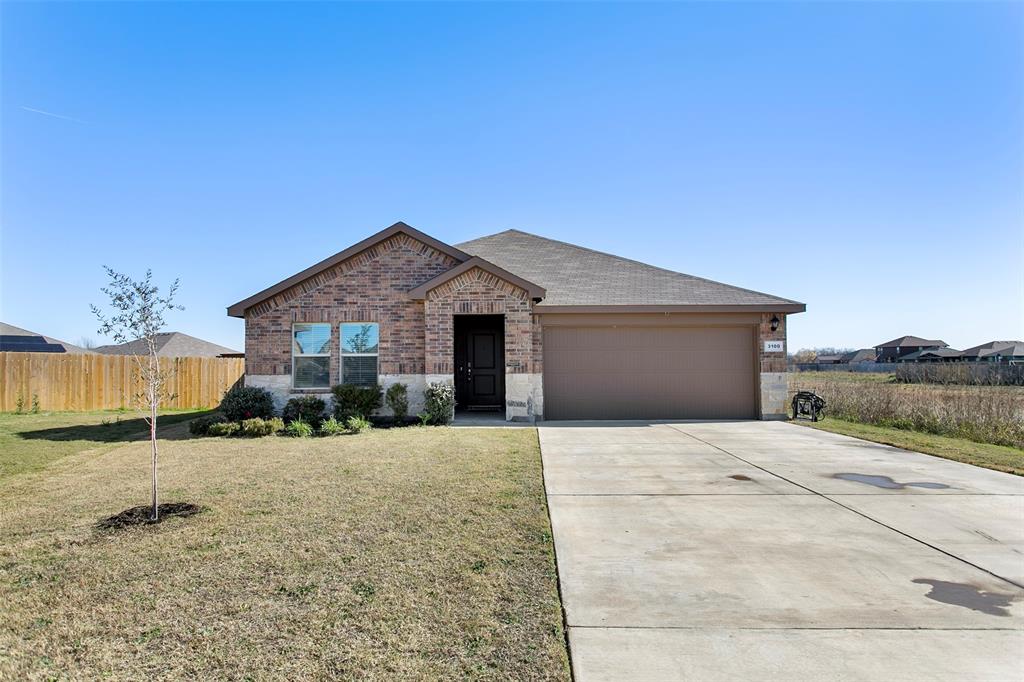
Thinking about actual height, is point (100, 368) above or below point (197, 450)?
above

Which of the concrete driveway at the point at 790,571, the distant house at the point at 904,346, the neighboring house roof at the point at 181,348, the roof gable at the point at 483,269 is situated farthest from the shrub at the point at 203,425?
the distant house at the point at 904,346

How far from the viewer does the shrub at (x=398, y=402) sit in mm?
12875

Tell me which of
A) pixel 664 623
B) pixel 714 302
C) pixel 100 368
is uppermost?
pixel 714 302

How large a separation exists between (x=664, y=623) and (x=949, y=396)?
13.9m

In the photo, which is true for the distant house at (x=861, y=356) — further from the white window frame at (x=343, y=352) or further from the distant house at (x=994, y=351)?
the white window frame at (x=343, y=352)

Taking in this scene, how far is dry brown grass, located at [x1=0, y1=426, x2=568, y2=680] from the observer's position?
9.60 ft

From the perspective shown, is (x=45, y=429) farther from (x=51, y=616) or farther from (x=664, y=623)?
(x=664, y=623)

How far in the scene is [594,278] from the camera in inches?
602

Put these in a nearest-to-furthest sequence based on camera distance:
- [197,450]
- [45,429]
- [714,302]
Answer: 1. [197,450]
2. [45,429]
3. [714,302]

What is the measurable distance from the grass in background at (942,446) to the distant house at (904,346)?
64.9 metres

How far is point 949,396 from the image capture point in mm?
13469

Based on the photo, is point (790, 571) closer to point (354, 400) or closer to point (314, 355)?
point (354, 400)

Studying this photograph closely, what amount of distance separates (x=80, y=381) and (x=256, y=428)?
447 inches

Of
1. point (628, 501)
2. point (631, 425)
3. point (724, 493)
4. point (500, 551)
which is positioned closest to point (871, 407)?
point (631, 425)
